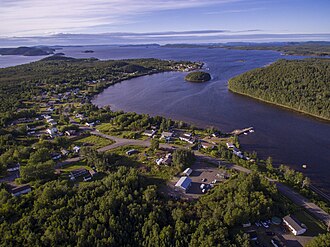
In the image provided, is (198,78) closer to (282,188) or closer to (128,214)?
(282,188)

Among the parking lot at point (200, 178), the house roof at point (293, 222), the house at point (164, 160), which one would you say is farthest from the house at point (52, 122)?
the house roof at point (293, 222)

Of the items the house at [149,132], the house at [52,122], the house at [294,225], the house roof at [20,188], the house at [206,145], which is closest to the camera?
the house at [294,225]

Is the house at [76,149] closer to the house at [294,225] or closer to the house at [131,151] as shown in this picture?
the house at [131,151]

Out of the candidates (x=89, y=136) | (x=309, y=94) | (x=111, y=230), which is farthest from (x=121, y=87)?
(x=111, y=230)

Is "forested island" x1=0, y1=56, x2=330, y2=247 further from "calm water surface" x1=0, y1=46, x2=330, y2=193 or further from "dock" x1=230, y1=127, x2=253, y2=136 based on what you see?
"calm water surface" x1=0, y1=46, x2=330, y2=193

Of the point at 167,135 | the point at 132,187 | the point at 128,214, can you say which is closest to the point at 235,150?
the point at 167,135

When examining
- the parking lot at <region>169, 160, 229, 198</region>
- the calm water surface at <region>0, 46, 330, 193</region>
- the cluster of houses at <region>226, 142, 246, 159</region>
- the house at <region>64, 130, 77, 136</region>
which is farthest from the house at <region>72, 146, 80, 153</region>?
the calm water surface at <region>0, 46, 330, 193</region>
